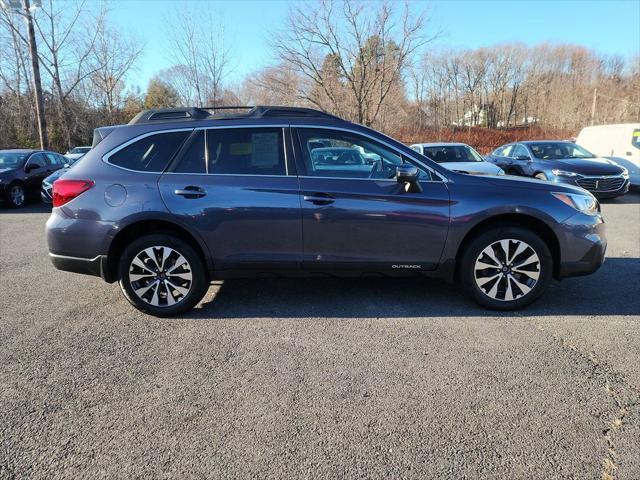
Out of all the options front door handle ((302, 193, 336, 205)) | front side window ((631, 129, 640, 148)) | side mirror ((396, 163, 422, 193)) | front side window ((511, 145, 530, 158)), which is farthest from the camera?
front side window ((631, 129, 640, 148))

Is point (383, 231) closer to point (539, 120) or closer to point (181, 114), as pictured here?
point (181, 114)

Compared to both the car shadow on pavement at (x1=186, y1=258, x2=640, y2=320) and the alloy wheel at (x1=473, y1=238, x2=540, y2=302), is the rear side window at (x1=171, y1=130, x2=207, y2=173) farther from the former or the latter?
the alloy wheel at (x1=473, y1=238, x2=540, y2=302)

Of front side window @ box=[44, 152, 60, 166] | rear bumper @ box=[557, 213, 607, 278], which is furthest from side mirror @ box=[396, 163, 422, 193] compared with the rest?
front side window @ box=[44, 152, 60, 166]

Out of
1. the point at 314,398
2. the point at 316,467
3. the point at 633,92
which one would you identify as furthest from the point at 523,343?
the point at 633,92

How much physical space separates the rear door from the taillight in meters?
0.67

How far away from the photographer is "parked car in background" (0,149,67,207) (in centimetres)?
1141

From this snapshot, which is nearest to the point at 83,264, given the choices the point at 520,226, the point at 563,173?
the point at 520,226

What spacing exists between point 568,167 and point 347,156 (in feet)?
29.6

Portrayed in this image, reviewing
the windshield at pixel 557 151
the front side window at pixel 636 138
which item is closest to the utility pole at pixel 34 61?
the windshield at pixel 557 151

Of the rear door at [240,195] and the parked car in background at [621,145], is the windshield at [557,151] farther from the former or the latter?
the rear door at [240,195]

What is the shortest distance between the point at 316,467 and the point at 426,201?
2.44 m

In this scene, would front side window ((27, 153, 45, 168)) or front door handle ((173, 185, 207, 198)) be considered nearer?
front door handle ((173, 185, 207, 198))

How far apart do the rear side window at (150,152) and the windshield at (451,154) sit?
28.5 ft

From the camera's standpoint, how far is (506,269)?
12.9 ft
